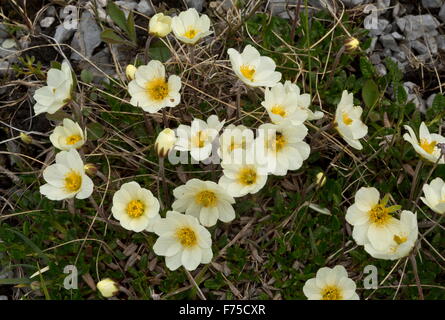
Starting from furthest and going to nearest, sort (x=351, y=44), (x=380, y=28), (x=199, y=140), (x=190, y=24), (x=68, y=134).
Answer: (x=380, y=28) → (x=190, y=24) → (x=351, y=44) → (x=68, y=134) → (x=199, y=140)

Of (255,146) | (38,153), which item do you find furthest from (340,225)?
(38,153)

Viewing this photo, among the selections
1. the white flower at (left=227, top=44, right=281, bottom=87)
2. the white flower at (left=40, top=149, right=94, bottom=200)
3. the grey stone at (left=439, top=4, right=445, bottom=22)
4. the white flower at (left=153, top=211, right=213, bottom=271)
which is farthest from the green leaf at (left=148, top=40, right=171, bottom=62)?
the grey stone at (left=439, top=4, right=445, bottom=22)

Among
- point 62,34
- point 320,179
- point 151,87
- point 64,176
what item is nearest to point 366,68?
point 320,179

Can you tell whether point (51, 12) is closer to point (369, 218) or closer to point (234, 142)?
point (234, 142)

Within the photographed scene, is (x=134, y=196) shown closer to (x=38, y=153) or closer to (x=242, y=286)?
(x=242, y=286)

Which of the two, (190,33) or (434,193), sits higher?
(190,33)

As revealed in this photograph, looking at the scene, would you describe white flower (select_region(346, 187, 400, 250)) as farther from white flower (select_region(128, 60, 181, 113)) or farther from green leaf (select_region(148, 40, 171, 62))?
green leaf (select_region(148, 40, 171, 62))

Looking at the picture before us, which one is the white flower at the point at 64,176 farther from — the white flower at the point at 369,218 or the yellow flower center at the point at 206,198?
the white flower at the point at 369,218
